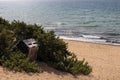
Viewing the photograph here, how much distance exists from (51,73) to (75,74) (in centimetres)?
137

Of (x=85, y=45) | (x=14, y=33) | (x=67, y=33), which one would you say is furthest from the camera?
(x=67, y=33)

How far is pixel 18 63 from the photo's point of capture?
42.3 ft

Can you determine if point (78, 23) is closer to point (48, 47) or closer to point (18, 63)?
point (48, 47)

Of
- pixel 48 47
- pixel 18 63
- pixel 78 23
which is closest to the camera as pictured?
pixel 18 63

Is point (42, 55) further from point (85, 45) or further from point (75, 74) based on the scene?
point (85, 45)

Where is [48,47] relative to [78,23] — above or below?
below

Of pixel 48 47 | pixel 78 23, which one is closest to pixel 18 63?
pixel 48 47

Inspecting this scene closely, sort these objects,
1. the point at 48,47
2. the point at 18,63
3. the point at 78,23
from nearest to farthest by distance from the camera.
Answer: the point at 18,63 < the point at 48,47 < the point at 78,23

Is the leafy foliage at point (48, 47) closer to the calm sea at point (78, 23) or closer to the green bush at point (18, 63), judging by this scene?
the green bush at point (18, 63)

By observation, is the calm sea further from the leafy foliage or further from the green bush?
the green bush

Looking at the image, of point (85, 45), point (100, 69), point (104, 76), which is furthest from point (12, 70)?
point (85, 45)

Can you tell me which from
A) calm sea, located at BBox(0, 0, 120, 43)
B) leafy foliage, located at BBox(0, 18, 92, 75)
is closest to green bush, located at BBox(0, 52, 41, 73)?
leafy foliage, located at BBox(0, 18, 92, 75)

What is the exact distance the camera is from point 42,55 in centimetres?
1465

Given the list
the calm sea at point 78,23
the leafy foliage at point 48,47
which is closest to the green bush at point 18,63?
the leafy foliage at point 48,47
